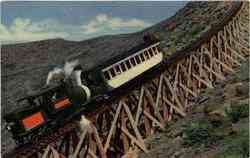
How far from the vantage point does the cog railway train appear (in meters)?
12.7

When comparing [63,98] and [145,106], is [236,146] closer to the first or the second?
[145,106]

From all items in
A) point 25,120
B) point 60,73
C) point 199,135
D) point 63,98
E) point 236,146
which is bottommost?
point 199,135

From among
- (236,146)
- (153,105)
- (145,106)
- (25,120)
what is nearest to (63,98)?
(25,120)

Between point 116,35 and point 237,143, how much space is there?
57.7 meters

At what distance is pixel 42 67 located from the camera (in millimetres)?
53312

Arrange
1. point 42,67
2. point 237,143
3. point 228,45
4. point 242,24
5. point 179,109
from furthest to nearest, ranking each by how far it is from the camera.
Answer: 1. point 42,67
2. point 242,24
3. point 228,45
4. point 179,109
5. point 237,143

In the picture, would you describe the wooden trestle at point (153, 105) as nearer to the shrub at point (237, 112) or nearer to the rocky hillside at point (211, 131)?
the rocky hillside at point (211, 131)

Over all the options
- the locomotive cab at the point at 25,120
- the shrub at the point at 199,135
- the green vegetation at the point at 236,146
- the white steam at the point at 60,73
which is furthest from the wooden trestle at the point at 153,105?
the green vegetation at the point at 236,146

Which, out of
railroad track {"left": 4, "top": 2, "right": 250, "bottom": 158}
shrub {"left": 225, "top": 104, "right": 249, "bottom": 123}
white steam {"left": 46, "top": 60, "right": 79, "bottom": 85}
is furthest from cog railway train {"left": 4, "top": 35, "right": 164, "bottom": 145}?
shrub {"left": 225, "top": 104, "right": 249, "bottom": 123}

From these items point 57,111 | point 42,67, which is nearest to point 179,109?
point 57,111

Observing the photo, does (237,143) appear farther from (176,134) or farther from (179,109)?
(179,109)

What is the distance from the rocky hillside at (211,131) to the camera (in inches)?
454

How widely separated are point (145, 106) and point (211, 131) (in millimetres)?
3126

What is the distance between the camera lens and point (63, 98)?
46.4ft
